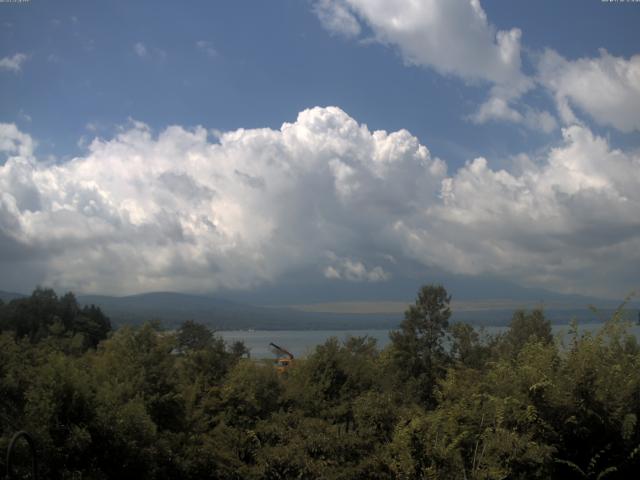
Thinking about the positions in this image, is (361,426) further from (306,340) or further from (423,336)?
(306,340)

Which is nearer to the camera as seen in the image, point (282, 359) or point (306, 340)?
point (282, 359)

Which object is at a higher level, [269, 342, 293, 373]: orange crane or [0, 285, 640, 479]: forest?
[0, 285, 640, 479]: forest

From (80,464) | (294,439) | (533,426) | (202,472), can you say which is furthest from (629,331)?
(80,464)

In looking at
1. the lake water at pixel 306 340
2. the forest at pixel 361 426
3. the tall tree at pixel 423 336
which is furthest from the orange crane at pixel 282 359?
the forest at pixel 361 426

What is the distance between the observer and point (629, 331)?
13195 millimetres

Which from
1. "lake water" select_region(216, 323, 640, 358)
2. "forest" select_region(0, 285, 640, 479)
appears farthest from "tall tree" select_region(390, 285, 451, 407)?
"forest" select_region(0, 285, 640, 479)

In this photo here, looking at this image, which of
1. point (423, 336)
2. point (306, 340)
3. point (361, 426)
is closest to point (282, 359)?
point (423, 336)

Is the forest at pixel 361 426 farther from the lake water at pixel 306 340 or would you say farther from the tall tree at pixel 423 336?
the tall tree at pixel 423 336

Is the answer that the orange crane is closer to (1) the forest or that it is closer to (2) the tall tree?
(2) the tall tree

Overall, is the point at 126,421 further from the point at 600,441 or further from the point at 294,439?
the point at 600,441

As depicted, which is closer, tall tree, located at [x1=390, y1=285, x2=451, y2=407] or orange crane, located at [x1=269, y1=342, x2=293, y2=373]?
orange crane, located at [x1=269, y1=342, x2=293, y2=373]

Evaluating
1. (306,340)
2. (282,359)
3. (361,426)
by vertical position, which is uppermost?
(361,426)

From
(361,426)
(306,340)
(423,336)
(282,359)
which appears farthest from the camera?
(306,340)

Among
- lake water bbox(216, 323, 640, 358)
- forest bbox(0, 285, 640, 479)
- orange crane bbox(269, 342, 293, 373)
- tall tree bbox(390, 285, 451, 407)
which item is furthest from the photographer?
tall tree bbox(390, 285, 451, 407)
